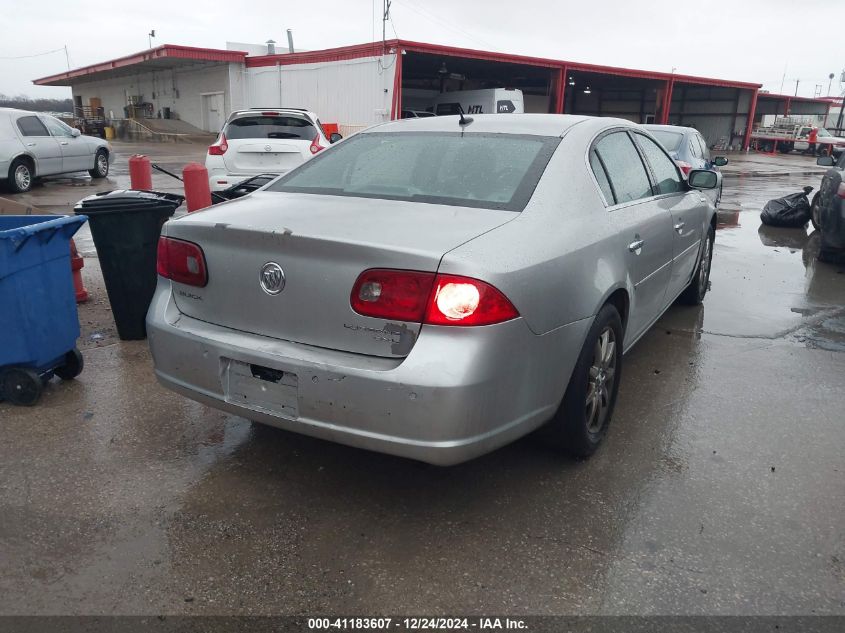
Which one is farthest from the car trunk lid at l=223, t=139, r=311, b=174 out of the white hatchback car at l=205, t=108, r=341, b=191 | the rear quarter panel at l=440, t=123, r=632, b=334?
the rear quarter panel at l=440, t=123, r=632, b=334

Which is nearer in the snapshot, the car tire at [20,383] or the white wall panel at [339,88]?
the car tire at [20,383]

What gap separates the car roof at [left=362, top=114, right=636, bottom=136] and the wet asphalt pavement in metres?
1.55

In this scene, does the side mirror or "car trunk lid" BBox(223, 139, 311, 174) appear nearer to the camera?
the side mirror

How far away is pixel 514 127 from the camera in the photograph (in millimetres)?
3498

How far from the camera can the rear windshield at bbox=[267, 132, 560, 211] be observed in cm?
300

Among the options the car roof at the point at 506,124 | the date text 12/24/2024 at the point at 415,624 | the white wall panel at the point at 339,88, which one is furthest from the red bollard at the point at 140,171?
the white wall panel at the point at 339,88

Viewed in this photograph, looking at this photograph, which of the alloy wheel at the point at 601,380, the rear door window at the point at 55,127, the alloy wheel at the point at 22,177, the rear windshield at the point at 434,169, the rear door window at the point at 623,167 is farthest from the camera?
the rear door window at the point at 55,127

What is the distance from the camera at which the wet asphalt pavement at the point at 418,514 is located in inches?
92.2

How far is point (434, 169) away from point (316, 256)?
98cm

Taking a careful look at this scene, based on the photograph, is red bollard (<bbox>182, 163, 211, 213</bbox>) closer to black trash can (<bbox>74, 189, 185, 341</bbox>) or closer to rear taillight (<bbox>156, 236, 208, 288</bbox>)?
black trash can (<bbox>74, 189, 185, 341</bbox>)

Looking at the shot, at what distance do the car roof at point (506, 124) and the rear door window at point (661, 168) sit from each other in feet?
1.90

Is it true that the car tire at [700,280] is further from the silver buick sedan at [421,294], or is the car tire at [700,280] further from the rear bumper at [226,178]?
the rear bumper at [226,178]

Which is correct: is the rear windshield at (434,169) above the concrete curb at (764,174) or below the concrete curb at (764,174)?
above

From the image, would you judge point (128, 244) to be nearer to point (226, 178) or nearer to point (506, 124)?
point (506, 124)
